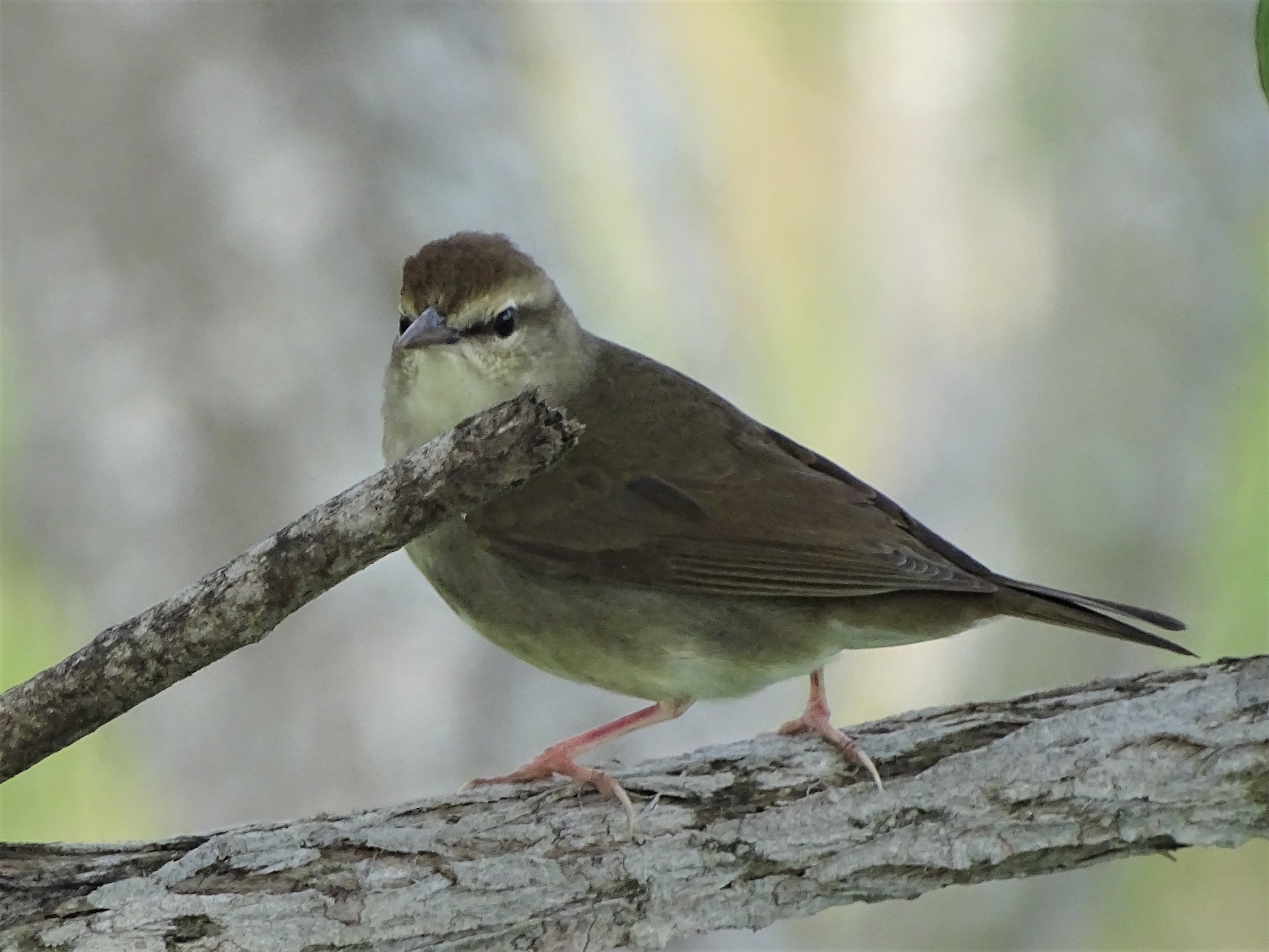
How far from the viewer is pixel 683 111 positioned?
16.4ft

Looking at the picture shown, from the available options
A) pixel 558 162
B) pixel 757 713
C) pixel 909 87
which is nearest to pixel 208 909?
pixel 757 713

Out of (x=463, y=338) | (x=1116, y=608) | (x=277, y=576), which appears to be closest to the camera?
(x=277, y=576)

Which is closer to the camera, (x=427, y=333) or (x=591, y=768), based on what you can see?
(x=591, y=768)

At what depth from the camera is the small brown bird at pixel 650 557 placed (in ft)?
9.53

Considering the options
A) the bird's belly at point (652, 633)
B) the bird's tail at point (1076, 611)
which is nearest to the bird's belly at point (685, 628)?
the bird's belly at point (652, 633)

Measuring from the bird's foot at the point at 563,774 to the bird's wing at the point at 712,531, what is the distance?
401mm

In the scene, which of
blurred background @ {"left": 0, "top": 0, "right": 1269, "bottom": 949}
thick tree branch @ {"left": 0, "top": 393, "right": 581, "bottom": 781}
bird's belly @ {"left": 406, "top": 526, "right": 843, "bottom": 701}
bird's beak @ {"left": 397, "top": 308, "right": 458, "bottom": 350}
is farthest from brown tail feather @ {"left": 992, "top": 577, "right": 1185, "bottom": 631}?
blurred background @ {"left": 0, "top": 0, "right": 1269, "bottom": 949}

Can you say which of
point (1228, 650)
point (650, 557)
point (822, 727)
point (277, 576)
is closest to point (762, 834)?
point (822, 727)

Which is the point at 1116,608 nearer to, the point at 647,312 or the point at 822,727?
the point at 822,727

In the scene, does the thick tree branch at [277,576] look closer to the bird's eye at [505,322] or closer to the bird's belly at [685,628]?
the bird's belly at [685,628]

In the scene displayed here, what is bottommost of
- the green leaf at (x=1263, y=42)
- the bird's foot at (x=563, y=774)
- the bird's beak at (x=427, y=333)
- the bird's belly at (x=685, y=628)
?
the bird's foot at (x=563, y=774)

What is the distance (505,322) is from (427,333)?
26 cm

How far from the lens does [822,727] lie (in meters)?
2.81

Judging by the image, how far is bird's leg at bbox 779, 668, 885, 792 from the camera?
2.69 m
